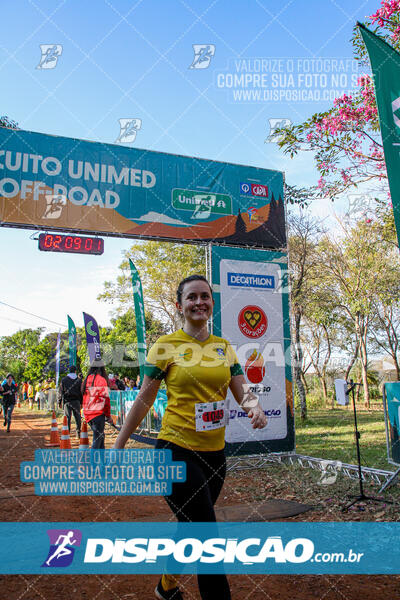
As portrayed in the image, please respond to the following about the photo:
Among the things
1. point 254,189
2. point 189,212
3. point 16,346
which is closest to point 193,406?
point 189,212

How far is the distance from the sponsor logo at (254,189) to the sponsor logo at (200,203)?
1.53 feet

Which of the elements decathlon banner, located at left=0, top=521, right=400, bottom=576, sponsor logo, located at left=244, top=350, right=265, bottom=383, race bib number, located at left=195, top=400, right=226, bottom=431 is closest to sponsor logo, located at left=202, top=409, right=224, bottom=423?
race bib number, located at left=195, top=400, right=226, bottom=431

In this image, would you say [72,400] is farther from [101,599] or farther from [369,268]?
[369,268]

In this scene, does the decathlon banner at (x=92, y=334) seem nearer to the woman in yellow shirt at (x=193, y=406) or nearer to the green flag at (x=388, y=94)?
the green flag at (x=388, y=94)

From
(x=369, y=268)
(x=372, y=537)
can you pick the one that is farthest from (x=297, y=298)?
(x=372, y=537)

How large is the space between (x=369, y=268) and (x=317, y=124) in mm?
11023

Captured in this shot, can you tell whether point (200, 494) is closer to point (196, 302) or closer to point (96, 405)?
point (196, 302)

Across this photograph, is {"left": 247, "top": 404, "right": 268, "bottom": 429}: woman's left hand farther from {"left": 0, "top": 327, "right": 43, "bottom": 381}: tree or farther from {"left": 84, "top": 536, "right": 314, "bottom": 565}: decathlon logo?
{"left": 0, "top": 327, "right": 43, "bottom": 381}: tree

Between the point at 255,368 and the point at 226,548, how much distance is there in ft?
14.0

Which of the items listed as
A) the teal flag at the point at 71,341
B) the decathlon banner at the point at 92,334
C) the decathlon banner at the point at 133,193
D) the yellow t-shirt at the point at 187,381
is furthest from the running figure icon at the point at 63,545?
the teal flag at the point at 71,341

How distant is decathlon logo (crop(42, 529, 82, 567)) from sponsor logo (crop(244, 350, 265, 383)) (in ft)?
13.5

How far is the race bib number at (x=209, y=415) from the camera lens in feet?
8.21

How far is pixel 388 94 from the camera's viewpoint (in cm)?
417

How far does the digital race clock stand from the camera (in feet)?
24.0
